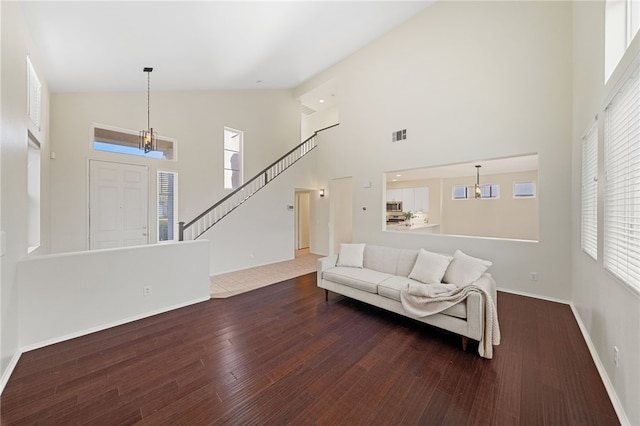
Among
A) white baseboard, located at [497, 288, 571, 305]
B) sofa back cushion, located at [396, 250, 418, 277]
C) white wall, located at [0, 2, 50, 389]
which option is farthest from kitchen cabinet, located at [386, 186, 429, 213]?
white wall, located at [0, 2, 50, 389]

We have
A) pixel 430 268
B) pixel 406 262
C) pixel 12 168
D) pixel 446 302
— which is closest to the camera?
pixel 12 168

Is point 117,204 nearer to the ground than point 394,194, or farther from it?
nearer to the ground

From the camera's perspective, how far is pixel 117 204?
4734mm

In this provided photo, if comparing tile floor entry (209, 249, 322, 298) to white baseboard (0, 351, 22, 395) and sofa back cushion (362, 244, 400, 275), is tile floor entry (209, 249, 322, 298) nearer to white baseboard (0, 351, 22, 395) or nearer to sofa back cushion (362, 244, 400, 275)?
sofa back cushion (362, 244, 400, 275)

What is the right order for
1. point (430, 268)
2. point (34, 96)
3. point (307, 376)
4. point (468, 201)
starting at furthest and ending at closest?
point (468, 201)
point (34, 96)
point (430, 268)
point (307, 376)

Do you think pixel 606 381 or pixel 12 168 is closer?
pixel 606 381

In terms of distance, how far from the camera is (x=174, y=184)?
5.40 meters

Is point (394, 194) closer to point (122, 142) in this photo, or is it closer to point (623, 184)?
point (623, 184)

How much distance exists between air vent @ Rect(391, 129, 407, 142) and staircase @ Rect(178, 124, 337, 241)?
2600 mm

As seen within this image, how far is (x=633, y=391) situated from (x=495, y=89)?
4160mm

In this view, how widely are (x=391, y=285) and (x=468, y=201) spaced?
6.25 meters

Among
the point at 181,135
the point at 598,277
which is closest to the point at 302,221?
the point at 181,135

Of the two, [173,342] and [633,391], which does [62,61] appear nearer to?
[173,342]

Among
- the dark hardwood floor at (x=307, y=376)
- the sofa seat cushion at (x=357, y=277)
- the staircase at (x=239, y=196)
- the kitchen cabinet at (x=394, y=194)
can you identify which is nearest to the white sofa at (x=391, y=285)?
the sofa seat cushion at (x=357, y=277)
